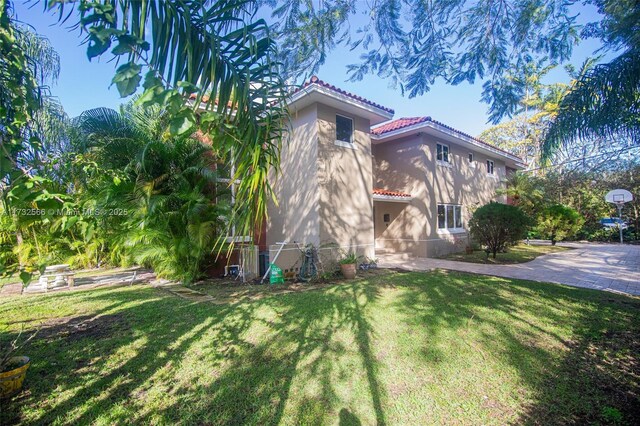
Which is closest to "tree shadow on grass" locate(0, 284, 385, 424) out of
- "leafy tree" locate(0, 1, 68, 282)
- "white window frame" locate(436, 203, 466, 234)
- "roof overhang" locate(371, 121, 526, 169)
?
"leafy tree" locate(0, 1, 68, 282)

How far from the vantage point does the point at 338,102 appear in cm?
1159

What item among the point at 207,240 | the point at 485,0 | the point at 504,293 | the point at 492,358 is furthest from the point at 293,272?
the point at 485,0

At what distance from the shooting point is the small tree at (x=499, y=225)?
1332 centimetres

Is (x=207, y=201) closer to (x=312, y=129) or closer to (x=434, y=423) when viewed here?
(x=312, y=129)

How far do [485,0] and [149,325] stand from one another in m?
10.2

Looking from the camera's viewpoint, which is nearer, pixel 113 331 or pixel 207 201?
pixel 113 331

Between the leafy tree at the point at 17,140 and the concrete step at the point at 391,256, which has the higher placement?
the leafy tree at the point at 17,140

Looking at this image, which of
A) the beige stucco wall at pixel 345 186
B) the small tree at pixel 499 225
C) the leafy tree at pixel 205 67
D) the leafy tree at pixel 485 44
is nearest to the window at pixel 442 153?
the small tree at pixel 499 225

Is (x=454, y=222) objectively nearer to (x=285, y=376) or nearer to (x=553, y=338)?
(x=553, y=338)

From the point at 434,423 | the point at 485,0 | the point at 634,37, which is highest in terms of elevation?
the point at 485,0

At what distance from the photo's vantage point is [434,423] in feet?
10.0

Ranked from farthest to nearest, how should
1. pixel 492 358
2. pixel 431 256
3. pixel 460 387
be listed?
pixel 431 256 < pixel 492 358 < pixel 460 387

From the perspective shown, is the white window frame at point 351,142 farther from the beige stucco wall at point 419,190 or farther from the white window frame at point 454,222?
the white window frame at point 454,222

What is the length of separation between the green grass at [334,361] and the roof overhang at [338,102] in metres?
7.43
